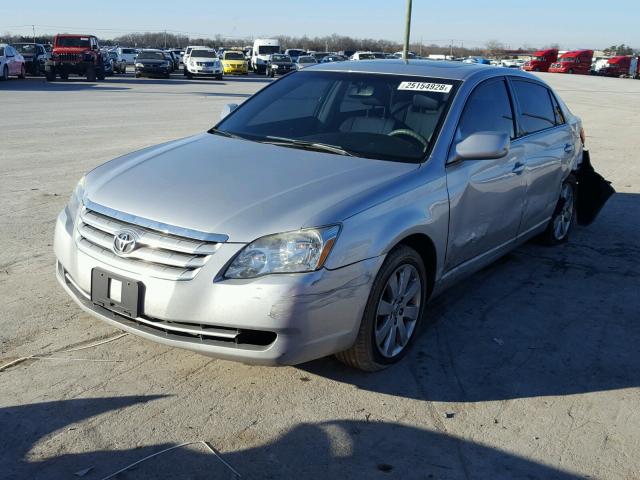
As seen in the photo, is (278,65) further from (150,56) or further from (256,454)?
(256,454)

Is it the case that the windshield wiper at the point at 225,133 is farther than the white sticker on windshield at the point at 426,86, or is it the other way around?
the windshield wiper at the point at 225,133

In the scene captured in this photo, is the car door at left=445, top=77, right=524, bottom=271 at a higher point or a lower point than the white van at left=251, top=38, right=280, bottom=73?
lower

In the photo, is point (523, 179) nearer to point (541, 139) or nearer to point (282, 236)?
point (541, 139)

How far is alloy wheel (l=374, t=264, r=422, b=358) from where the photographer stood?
3.80m

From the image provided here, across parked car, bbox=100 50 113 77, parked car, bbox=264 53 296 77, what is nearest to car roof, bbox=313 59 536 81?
parked car, bbox=100 50 113 77

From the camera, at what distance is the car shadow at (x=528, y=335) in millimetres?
3834

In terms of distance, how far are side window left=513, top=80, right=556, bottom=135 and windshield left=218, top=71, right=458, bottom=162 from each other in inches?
41.1

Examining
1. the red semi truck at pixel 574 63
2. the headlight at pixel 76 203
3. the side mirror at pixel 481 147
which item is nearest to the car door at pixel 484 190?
the side mirror at pixel 481 147

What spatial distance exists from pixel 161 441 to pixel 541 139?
13.2 feet

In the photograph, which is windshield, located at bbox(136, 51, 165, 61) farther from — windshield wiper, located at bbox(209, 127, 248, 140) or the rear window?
windshield wiper, located at bbox(209, 127, 248, 140)

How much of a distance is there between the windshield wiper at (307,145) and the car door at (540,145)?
155cm

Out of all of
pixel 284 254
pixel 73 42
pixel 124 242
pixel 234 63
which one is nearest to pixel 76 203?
pixel 124 242

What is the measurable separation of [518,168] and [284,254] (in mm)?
2553

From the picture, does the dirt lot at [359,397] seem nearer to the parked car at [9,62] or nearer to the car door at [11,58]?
the parked car at [9,62]
